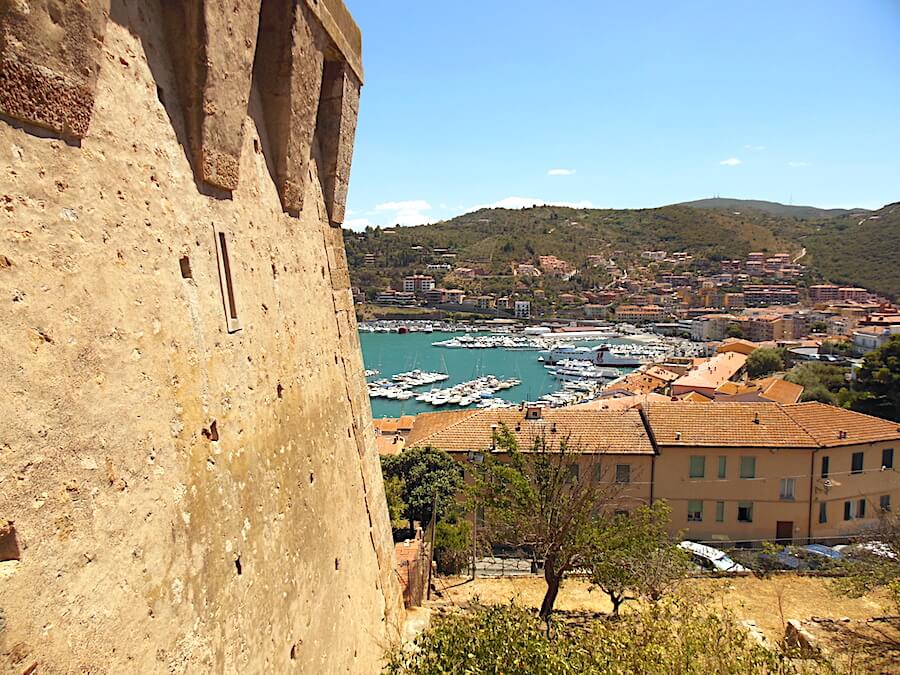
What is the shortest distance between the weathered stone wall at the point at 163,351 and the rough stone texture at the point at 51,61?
0.03 ft

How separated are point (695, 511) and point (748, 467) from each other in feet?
9.64

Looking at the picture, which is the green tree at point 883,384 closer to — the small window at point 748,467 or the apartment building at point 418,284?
the small window at point 748,467

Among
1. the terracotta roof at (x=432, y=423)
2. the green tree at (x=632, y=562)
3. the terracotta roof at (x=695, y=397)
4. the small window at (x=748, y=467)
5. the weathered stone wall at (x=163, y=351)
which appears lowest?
the terracotta roof at (x=695, y=397)

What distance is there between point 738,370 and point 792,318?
154 ft

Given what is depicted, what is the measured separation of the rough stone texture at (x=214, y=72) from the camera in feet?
14.3

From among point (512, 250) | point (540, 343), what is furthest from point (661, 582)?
point (512, 250)

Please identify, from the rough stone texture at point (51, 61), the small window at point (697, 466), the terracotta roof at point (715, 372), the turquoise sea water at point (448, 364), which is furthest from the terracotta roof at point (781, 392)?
the rough stone texture at point (51, 61)

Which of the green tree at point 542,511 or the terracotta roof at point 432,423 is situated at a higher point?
the green tree at point 542,511

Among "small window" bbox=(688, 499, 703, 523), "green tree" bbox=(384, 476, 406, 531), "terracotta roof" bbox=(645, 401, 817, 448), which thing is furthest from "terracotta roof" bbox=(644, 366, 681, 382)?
"green tree" bbox=(384, 476, 406, 531)

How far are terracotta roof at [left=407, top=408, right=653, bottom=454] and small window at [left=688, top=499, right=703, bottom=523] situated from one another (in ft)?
9.51

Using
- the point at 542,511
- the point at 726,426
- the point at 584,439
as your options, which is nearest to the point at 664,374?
the point at 726,426

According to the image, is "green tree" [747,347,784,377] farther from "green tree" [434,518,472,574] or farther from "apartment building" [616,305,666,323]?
"apartment building" [616,305,666,323]

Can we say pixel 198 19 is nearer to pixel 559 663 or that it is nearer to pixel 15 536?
pixel 15 536

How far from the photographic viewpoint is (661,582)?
43.3 feet
